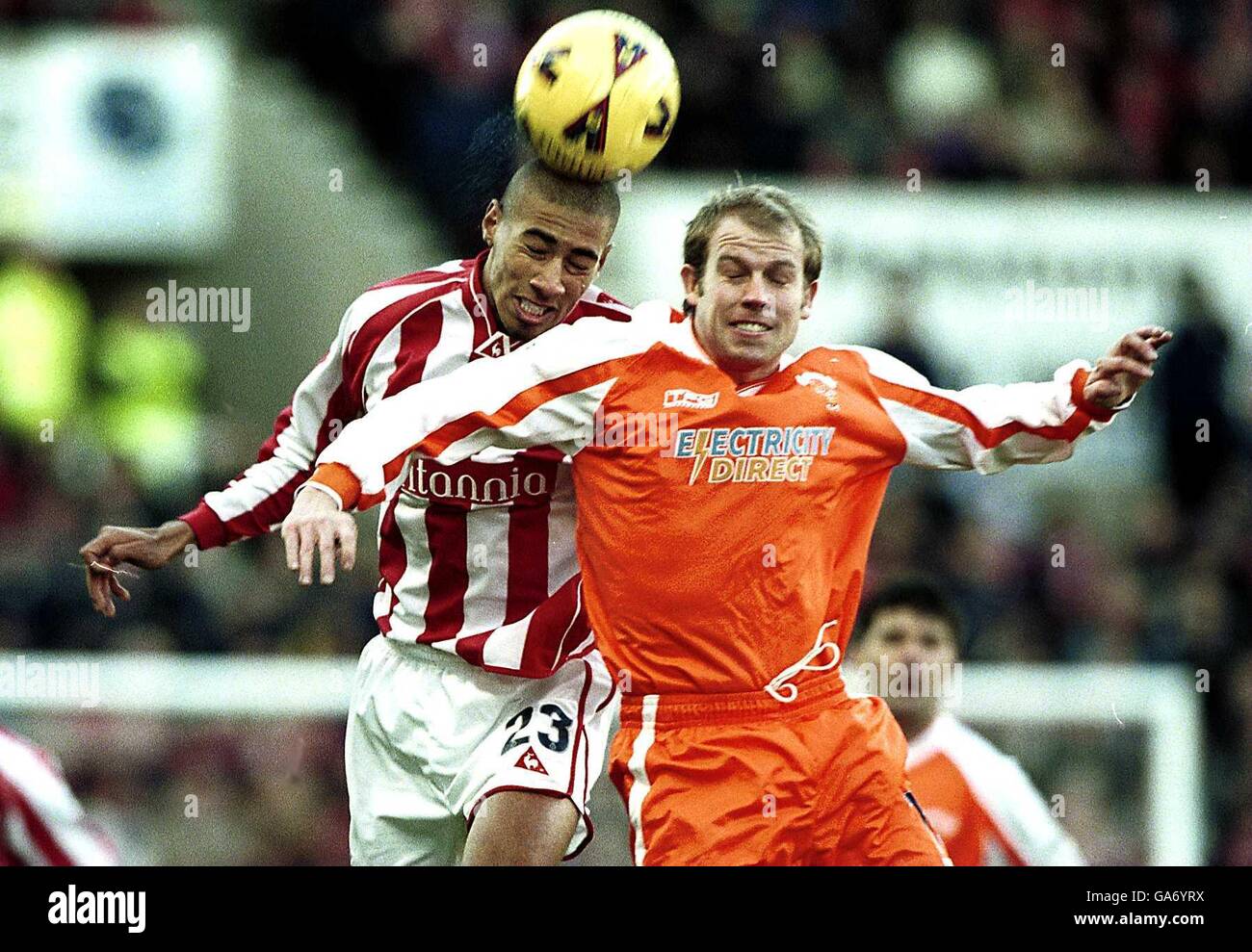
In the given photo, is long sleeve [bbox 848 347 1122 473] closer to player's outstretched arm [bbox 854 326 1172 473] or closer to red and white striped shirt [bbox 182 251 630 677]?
player's outstretched arm [bbox 854 326 1172 473]

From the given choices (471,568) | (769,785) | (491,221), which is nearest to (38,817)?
(471,568)

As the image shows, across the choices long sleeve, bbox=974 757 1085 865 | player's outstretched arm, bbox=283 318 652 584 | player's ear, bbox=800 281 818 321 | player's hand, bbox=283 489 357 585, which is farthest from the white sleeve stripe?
player's hand, bbox=283 489 357 585

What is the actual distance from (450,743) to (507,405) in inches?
34.5

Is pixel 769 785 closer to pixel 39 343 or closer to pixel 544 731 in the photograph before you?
pixel 544 731

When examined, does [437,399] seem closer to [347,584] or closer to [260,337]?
[347,584]

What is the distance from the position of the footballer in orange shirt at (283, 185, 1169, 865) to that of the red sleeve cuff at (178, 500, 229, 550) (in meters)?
0.82

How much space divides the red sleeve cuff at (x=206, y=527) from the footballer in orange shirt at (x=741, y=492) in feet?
2.68

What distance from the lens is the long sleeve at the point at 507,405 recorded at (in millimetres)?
4004

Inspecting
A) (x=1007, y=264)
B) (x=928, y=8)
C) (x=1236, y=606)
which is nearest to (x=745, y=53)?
(x=928, y=8)

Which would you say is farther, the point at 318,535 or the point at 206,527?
the point at 206,527

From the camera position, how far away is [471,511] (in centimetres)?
455

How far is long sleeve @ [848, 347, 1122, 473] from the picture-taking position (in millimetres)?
4219

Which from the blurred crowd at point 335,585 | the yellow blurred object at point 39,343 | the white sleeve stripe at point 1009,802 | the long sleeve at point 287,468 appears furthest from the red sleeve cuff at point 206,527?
the yellow blurred object at point 39,343

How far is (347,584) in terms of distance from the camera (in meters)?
7.41
